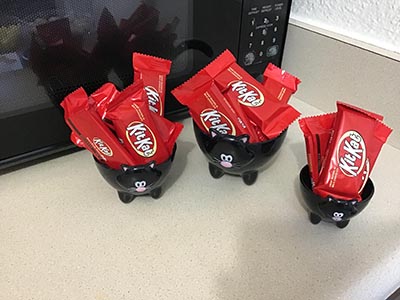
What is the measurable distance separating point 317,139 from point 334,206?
0.08 meters

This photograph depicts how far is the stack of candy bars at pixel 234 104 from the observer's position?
454 millimetres

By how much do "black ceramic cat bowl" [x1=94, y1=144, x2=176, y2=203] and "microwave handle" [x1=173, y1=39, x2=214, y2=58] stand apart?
0.62 feet

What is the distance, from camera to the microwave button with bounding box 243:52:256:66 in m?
0.62

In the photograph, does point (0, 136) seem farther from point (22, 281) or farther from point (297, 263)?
point (297, 263)

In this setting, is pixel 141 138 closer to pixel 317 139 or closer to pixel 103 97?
pixel 103 97

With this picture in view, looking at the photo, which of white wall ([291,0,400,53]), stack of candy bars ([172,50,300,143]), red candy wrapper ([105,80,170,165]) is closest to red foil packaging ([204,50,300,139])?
stack of candy bars ([172,50,300,143])

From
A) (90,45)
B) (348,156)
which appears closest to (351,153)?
(348,156)

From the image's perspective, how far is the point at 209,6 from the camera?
548mm

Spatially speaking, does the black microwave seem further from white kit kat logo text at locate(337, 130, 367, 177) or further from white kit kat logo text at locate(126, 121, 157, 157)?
white kit kat logo text at locate(337, 130, 367, 177)

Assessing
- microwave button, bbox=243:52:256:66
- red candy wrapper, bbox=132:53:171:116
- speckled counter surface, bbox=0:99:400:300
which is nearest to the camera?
speckled counter surface, bbox=0:99:400:300

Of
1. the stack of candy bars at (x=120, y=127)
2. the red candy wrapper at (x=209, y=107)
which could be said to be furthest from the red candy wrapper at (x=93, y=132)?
the red candy wrapper at (x=209, y=107)

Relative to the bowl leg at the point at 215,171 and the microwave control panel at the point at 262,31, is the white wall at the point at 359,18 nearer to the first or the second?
the microwave control panel at the point at 262,31

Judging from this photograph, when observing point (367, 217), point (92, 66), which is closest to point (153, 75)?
point (92, 66)

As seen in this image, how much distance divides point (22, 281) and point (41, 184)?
0.17m
